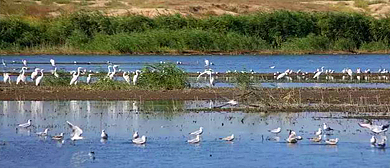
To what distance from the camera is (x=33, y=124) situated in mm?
23625

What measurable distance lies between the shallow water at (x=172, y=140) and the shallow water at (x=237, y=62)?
17605mm

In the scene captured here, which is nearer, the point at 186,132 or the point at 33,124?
the point at 186,132

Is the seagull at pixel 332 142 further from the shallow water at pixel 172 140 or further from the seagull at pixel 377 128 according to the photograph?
the seagull at pixel 377 128

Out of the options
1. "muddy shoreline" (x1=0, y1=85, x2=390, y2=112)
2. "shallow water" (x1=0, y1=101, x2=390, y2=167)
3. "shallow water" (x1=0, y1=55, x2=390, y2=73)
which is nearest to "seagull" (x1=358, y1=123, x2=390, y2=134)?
"shallow water" (x1=0, y1=101, x2=390, y2=167)

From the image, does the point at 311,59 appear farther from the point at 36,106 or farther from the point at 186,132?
the point at 186,132

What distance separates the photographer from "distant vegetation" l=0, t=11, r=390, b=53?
208 ft

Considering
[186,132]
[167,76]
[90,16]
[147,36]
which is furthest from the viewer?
[90,16]

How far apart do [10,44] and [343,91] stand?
36.9 m

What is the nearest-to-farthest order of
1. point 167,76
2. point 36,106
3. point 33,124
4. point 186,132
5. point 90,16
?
point 186,132, point 33,124, point 36,106, point 167,76, point 90,16

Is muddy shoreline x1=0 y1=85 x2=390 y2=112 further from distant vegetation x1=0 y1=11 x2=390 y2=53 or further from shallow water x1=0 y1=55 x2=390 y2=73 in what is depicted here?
distant vegetation x1=0 y1=11 x2=390 y2=53

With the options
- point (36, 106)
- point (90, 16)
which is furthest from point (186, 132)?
point (90, 16)

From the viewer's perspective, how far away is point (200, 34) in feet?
208

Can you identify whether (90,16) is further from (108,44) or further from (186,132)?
(186,132)

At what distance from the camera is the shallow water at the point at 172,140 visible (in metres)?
18.1
